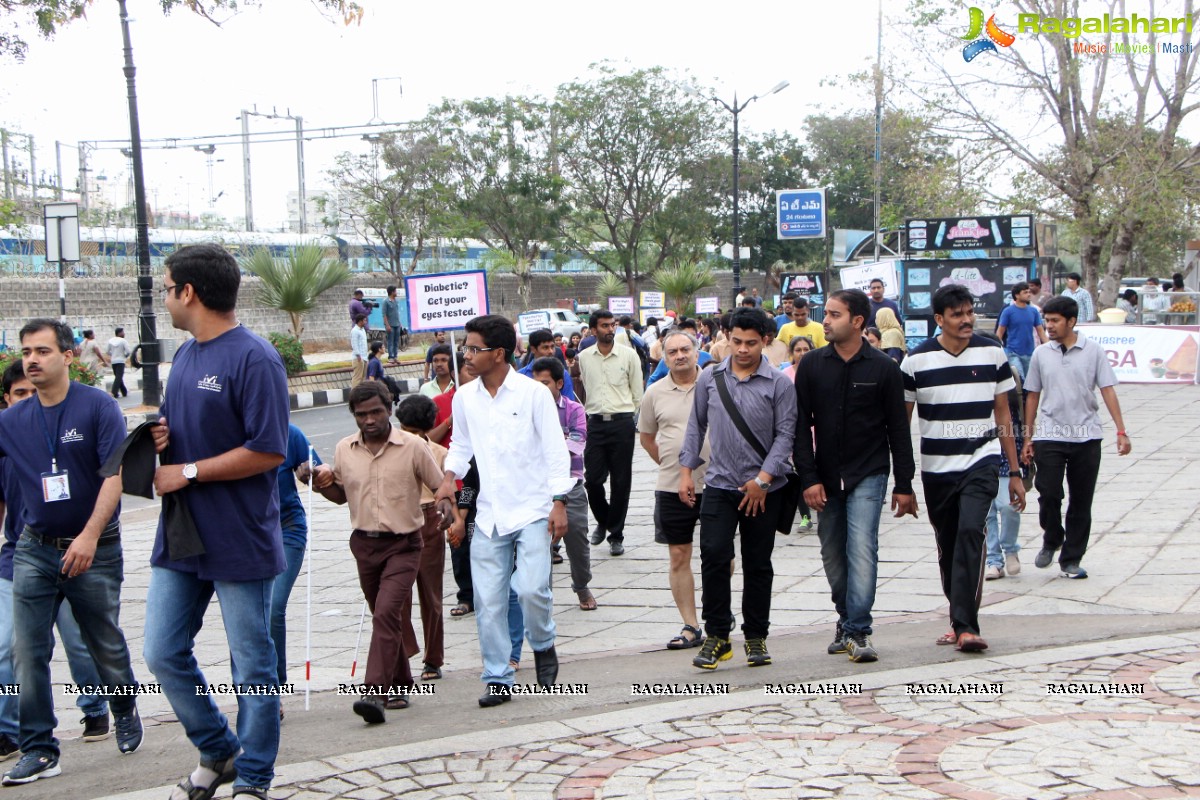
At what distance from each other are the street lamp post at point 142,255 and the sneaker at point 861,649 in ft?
47.3

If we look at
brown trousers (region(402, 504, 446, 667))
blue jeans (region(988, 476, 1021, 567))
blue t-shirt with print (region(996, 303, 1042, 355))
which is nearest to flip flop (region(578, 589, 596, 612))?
brown trousers (region(402, 504, 446, 667))

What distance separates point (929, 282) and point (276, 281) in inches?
492

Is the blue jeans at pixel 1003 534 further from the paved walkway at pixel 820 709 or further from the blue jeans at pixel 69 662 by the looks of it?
the blue jeans at pixel 69 662

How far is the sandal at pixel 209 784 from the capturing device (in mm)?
3967

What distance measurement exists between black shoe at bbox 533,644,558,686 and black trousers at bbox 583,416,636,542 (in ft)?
11.2

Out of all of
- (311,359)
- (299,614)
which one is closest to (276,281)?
(311,359)

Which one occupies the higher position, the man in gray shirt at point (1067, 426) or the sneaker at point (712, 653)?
the man in gray shirt at point (1067, 426)

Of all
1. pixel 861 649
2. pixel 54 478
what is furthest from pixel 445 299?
pixel 54 478

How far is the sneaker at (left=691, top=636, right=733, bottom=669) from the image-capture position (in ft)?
18.7

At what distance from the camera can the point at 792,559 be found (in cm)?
857

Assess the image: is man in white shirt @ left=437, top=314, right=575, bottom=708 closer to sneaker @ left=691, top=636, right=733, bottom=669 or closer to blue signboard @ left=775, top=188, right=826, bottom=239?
sneaker @ left=691, top=636, right=733, bottom=669

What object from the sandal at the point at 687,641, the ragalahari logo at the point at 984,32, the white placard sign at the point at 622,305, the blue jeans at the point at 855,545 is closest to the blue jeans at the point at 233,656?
the sandal at the point at 687,641

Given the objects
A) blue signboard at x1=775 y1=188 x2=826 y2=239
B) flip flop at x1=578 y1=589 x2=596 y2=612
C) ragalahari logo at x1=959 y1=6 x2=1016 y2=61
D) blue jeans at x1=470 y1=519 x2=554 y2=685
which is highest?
ragalahari logo at x1=959 y1=6 x2=1016 y2=61

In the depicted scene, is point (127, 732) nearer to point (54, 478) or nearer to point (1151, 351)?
point (54, 478)
